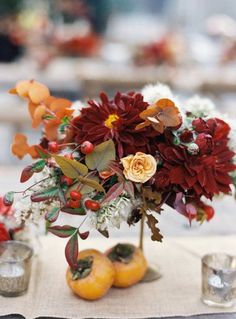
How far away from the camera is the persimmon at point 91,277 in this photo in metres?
0.99

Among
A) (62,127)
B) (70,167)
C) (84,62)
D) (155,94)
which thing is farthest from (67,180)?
(84,62)

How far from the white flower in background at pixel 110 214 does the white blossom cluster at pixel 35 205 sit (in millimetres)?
73

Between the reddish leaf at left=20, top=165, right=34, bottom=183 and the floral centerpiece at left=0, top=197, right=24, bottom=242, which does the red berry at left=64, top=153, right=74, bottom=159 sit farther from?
the floral centerpiece at left=0, top=197, right=24, bottom=242

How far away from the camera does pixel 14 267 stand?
1.03 metres

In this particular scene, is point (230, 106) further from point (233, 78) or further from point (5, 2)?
point (5, 2)

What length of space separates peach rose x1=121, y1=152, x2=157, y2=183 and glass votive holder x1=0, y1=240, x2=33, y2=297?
10.1 inches

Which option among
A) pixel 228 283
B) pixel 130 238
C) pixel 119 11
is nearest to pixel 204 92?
pixel 130 238

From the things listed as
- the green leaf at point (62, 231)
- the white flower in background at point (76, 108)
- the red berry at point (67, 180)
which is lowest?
the green leaf at point (62, 231)

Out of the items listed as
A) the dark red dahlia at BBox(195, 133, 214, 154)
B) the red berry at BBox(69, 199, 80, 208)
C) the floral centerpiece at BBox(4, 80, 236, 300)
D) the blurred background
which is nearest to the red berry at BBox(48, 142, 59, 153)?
the floral centerpiece at BBox(4, 80, 236, 300)

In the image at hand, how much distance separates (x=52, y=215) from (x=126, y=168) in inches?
5.2

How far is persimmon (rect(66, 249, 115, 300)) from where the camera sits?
3.26 ft

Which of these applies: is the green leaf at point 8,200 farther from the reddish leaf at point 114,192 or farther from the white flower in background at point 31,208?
the reddish leaf at point 114,192

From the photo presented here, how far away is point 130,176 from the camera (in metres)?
0.92

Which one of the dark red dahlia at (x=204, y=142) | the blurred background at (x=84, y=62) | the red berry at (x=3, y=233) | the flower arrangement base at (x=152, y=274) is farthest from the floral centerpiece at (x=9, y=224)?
the blurred background at (x=84, y=62)
